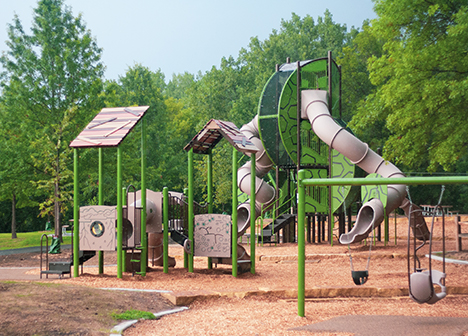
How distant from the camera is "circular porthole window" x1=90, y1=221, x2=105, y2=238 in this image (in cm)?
1217

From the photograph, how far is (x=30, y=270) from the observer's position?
14.5m

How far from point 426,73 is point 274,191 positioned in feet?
30.7

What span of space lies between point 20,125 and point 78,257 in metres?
11.9

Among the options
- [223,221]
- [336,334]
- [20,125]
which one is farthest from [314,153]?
[336,334]

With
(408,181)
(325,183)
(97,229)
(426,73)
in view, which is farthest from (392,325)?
(426,73)

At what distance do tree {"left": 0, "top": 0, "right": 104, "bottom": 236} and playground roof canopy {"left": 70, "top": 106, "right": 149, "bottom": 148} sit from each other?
8.90m

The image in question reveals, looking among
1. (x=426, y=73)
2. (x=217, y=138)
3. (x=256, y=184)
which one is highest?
(x=426, y=73)

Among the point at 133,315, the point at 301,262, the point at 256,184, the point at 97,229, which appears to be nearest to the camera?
the point at 133,315

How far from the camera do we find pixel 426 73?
47.4 ft

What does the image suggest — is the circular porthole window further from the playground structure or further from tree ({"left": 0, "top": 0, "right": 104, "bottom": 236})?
tree ({"left": 0, "top": 0, "right": 104, "bottom": 236})

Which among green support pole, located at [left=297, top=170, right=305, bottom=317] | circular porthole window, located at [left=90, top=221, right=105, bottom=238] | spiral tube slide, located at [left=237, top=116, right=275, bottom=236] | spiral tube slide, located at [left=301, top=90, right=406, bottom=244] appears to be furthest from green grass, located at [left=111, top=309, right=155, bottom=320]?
spiral tube slide, located at [left=237, top=116, right=275, bottom=236]

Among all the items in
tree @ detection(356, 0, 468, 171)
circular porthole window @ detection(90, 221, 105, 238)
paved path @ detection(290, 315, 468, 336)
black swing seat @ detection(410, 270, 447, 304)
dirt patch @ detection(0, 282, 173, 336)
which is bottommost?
paved path @ detection(290, 315, 468, 336)

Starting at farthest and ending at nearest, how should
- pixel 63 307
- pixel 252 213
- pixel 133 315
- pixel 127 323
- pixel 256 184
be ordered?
pixel 256 184, pixel 252 213, pixel 133 315, pixel 63 307, pixel 127 323

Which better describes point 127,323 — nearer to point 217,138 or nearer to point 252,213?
point 252,213
